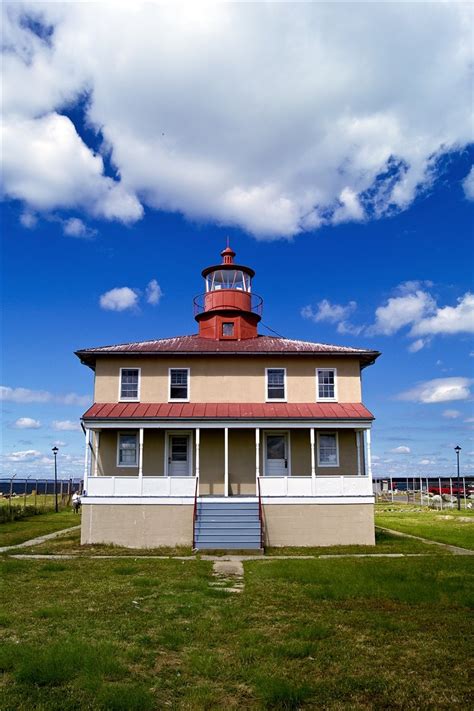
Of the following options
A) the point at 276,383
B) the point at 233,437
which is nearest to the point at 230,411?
the point at 233,437

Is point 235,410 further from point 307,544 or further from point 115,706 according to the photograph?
point 115,706

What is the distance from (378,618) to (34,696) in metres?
5.26

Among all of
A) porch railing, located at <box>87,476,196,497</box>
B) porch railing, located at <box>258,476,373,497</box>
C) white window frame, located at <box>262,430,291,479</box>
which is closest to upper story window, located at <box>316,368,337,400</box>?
white window frame, located at <box>262,430,291,479</box>

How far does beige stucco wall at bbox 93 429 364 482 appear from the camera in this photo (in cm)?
2339

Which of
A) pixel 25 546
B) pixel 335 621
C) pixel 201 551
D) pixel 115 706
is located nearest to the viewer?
pixel 115 706

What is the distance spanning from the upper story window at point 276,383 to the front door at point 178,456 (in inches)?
137

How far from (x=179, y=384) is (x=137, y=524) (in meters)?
5.38

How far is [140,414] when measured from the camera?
2245cm

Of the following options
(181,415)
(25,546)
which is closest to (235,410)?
(181,415)

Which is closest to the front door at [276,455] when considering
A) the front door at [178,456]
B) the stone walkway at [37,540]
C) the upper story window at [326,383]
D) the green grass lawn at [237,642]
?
the upper story window at [326,383]

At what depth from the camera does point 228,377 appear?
945 inches

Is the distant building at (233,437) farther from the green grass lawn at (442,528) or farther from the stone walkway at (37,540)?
the green grass lawn at (442,528)

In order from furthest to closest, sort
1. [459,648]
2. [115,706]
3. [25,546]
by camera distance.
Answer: [25,546]
[459,648]
[115,706]

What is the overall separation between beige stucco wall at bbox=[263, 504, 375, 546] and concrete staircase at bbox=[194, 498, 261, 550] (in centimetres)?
74
